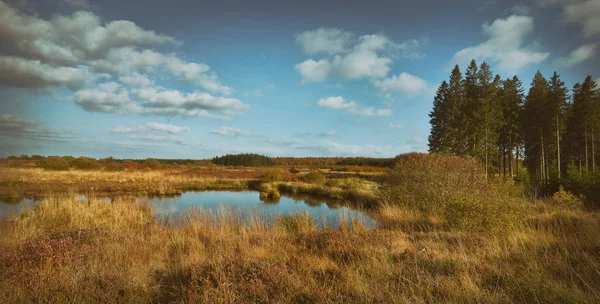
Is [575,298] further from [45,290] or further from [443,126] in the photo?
[443,126]

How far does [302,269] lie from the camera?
482 cm

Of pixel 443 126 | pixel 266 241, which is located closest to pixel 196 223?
pixel 266 241

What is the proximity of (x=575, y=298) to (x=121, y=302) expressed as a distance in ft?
17.7

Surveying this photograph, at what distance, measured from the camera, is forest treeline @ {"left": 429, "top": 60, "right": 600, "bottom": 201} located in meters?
27.1

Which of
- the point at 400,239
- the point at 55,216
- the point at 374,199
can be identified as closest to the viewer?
the point at 400,239

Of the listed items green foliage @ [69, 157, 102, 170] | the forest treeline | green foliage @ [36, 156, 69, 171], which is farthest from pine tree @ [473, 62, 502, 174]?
green foliage @ [69, 157, 102, 170]

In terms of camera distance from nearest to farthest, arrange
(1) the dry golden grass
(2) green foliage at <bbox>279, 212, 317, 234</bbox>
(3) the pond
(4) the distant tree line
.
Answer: (1) the dry golden grass
(2) green foliage at <bbox>279, 212, 317, 234</bbox>
(3) the pond
(4) the distant tree line

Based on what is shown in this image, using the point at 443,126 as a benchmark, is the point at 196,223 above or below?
below

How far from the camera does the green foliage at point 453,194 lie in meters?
7.56

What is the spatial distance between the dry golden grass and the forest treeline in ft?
75.0

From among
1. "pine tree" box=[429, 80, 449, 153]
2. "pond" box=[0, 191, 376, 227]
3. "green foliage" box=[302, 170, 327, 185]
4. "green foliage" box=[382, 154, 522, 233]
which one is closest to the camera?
"green foliage" box=[382, 154, 522, 233]

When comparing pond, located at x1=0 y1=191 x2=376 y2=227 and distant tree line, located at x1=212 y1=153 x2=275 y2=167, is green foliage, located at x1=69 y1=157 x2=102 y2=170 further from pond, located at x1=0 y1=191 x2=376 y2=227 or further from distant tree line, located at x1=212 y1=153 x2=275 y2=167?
distant tree line, located at x1=212 y1=153 x2=275 y2=167

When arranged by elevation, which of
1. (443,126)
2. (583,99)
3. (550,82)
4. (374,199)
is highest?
(550,82)

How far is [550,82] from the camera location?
29391 mm
